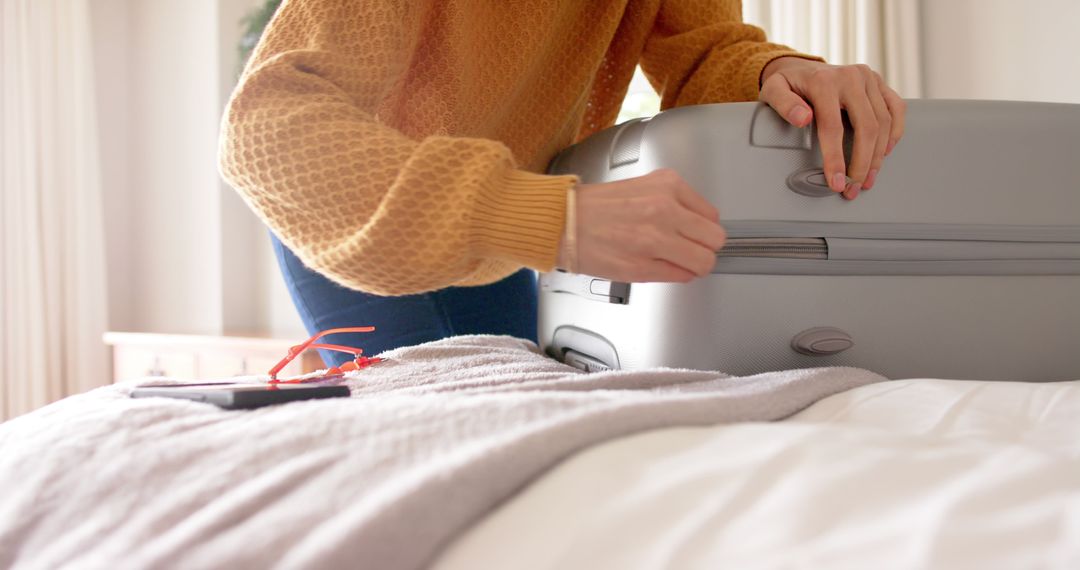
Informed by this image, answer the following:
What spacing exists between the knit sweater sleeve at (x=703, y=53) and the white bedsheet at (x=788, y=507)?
22.0 inches

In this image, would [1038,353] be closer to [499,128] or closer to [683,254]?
[683,254]

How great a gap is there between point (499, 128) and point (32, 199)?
2.47 meters

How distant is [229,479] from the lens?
14.2 inches

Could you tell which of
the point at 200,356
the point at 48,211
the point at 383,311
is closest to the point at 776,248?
the point at 383,311

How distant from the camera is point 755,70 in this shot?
0.81m

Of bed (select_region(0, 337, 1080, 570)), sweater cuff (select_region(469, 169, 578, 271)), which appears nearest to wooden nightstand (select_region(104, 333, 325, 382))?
sweater cuff (select_region(469, 169, 578, 271))

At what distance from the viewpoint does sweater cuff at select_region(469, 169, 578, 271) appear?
0.53m

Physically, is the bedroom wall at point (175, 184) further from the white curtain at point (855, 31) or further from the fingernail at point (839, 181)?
the fingernail at point (839, 181)

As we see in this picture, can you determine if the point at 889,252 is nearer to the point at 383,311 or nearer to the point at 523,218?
the point at 523,218

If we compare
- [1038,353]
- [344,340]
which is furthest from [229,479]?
[344,340]

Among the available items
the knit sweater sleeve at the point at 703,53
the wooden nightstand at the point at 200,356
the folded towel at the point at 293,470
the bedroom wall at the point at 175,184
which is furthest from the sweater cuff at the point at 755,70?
the bedroom wall at the point at 175,184

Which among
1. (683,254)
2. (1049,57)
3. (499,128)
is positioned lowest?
(683,254)

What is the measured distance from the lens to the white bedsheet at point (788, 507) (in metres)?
0.27

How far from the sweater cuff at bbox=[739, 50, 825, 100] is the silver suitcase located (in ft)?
0.72
